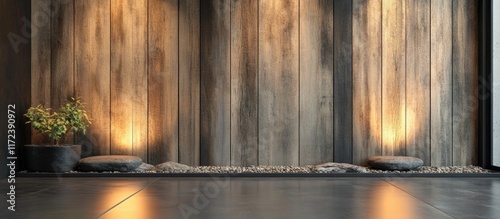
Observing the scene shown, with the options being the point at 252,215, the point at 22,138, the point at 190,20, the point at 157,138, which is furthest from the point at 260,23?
the point at 252,215

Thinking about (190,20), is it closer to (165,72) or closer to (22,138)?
(165,72)

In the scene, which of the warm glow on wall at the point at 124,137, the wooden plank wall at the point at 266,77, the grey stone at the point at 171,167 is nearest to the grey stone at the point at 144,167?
the grey stone at the point at 171,167

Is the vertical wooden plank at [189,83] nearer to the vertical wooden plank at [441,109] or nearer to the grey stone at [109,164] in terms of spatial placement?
the grey stone at [109,164]

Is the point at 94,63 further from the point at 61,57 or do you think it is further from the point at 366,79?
the point at 366,79

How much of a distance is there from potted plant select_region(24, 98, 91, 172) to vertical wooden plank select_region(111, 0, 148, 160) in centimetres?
38

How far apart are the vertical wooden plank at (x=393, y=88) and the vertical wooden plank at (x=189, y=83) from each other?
1.94 meters

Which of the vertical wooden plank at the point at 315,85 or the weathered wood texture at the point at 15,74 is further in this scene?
the vertical wooden plank at the point at 315,85

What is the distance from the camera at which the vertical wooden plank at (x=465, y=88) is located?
581cm

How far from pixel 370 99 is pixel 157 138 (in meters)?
2.25

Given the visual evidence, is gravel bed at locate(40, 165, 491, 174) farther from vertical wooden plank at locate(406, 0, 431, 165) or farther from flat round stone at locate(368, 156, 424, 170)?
vertical wooden plank at locate(406, 0, 431, 165)

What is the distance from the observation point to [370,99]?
19.1 ft

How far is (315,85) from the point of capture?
5789 mm

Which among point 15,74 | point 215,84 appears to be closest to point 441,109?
point 215,84

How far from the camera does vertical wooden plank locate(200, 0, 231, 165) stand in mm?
5754
